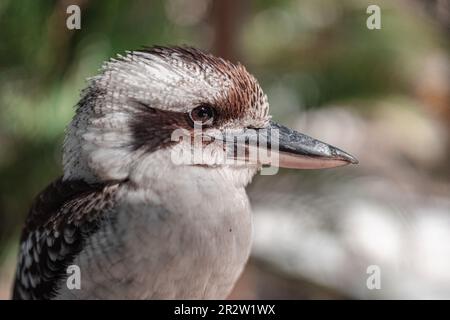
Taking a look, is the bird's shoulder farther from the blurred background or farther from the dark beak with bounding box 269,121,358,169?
the blurred background

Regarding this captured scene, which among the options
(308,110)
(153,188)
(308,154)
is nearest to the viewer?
(153,188)

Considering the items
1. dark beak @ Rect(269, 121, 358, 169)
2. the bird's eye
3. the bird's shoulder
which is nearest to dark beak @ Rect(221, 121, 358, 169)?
dark beak @ Rect(269, 121, 358, 169)

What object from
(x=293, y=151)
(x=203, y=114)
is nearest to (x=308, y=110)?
(x=293, y=151)

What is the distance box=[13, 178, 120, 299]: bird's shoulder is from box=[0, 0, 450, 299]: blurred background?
1.69m

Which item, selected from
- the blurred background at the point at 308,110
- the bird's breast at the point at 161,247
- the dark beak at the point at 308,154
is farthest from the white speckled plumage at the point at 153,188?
the blurred background at the point at 308,110

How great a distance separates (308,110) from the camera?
4984 mm

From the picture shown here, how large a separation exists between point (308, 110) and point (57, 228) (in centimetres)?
297

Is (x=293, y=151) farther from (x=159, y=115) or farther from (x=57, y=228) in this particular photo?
(x=57, y=228)

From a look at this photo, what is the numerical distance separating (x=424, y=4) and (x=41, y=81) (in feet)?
10.2

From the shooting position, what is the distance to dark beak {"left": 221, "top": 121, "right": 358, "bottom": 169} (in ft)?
7.14

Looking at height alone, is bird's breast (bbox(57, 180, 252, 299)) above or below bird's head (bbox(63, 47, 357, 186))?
below

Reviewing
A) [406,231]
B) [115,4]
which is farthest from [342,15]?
[115,4]

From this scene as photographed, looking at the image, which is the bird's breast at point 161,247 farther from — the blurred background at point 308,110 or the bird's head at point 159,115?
the blurred background at point 308,110
